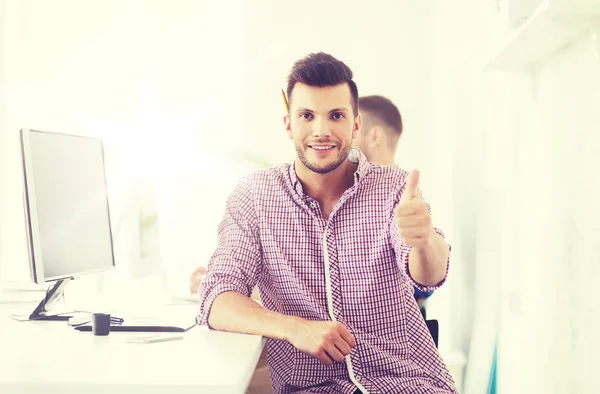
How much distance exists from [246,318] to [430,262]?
0.44m

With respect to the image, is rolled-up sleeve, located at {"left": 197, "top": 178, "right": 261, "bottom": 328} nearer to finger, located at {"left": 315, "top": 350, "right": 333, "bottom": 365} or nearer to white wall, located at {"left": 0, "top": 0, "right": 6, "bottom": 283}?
finger, located at {"left": 315, "top": 350, "right": 333, "bottom": 365}

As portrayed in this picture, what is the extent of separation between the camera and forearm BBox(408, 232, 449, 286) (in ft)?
4.09

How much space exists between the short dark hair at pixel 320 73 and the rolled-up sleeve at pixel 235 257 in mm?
358

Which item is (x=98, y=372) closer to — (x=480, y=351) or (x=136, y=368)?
(x=136, y=368)

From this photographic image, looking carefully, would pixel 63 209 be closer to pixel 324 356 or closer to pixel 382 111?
pixel 324 356

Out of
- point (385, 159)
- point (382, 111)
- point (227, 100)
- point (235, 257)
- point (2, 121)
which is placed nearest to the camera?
point (235, 257)

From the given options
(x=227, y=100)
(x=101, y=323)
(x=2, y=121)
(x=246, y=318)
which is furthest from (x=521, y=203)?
(x=2, y=121)

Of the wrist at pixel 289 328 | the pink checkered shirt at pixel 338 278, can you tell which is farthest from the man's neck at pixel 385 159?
the wrist at pixel 289 328

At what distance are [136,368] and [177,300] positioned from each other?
0.96 m

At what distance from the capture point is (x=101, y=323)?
47.3 inches

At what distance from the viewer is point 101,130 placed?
8.81 ft

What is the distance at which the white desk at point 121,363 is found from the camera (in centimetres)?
80

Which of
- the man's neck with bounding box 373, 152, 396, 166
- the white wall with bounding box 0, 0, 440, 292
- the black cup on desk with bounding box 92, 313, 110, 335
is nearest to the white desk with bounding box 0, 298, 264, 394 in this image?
the black cup on desk with bounding box 92, 313, 110, 335

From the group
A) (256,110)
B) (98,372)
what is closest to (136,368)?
(98,372)
